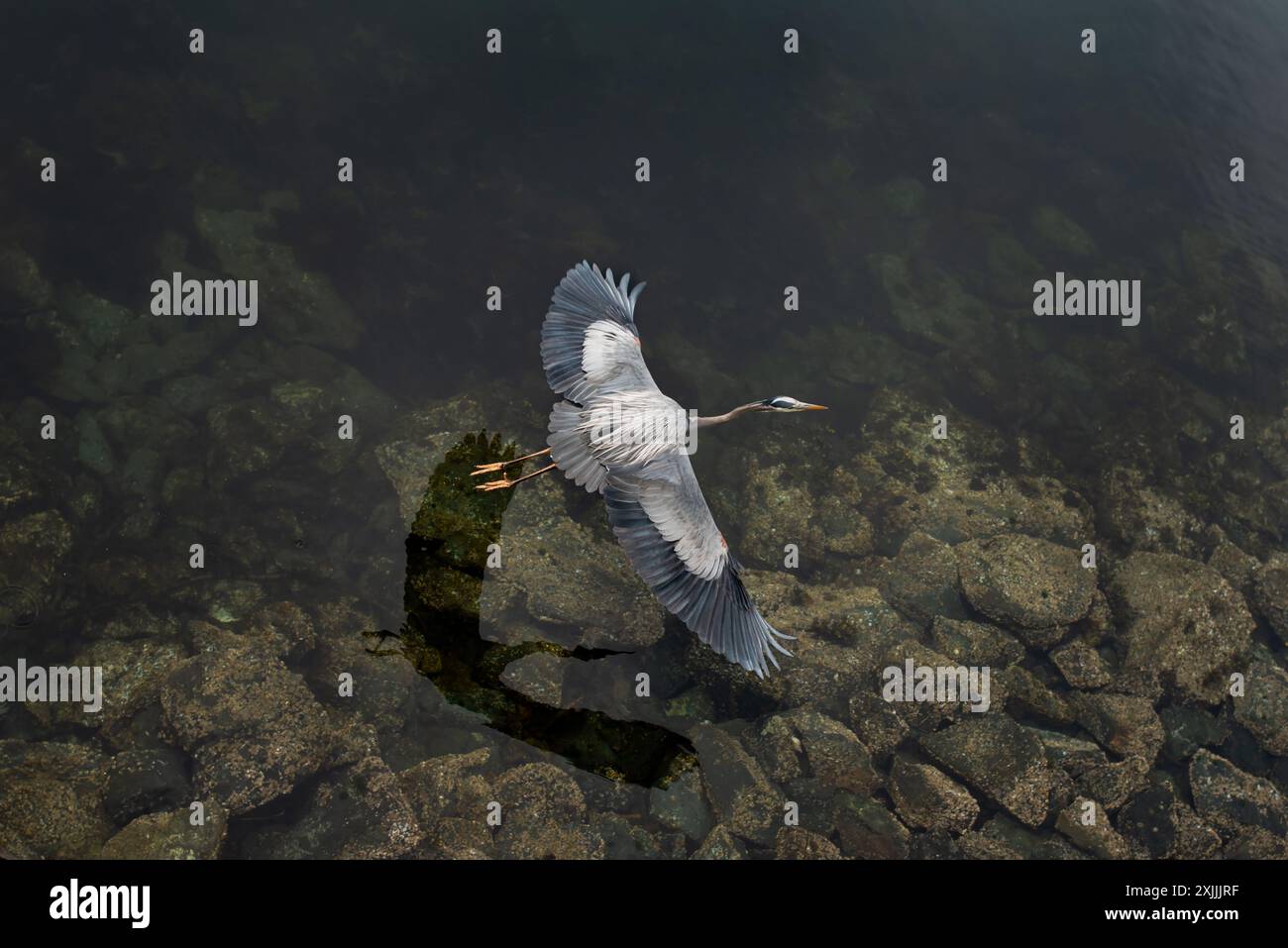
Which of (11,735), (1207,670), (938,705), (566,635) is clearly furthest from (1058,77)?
(11,735)

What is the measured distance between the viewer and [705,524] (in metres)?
7.63

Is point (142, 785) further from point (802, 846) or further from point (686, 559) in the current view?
point (802, 846)

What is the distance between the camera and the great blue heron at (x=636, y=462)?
7.35 meters

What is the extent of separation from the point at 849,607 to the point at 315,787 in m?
5.16

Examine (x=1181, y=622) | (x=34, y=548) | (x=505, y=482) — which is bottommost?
(x=1181, y=622)

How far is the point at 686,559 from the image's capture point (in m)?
7.40

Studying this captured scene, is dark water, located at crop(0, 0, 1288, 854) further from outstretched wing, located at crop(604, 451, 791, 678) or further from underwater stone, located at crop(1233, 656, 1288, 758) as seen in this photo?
underwater stone, located at crop(1233, 656, 1288, 758)

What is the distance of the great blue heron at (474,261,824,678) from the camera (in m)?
7.35

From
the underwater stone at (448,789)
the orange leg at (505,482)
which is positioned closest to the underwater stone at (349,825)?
the underwater stone at (448,789)

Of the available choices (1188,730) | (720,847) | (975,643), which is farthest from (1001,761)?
(720,847)

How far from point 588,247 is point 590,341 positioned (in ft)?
8.53

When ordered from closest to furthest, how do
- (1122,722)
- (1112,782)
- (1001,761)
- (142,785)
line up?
(142,785)
(1001,761)
(1112,782)
(1122,722)

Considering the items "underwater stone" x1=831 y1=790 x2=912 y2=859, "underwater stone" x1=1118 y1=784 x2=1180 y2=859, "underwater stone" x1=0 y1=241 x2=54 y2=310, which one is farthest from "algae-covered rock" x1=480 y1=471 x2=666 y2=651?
"underwater stone" x1=0 y1=241 x2=54 y2=310

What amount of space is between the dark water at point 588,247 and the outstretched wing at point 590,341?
1.07 meters
